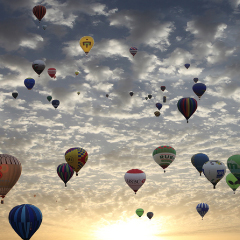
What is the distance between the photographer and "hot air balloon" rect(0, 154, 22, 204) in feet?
158

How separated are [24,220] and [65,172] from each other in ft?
47.1

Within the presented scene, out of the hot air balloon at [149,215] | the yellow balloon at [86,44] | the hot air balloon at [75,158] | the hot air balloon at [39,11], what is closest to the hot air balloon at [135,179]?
the hot air balloon at [75,158]

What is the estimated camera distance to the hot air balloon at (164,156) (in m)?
58.3

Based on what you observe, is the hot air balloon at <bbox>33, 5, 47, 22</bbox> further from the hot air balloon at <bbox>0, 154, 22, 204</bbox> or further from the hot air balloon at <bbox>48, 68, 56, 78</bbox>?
the hot air balloon at <bbox>0, 154, 22, 204</bbox>

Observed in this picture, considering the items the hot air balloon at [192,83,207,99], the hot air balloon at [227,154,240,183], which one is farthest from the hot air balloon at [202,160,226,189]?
the hot air balloon at [192,83,207,99]

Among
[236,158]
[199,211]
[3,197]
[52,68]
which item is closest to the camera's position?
[3,197]

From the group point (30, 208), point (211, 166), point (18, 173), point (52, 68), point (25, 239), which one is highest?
point (52, 68)

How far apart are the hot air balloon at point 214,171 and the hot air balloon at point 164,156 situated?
242 inches

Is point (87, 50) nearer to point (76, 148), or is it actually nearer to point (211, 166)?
point (76, 148)

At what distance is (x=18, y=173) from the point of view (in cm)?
4922

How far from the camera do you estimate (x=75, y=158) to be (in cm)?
5550

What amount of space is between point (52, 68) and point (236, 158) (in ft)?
127

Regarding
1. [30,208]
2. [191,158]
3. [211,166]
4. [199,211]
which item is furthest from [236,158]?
[30,208]

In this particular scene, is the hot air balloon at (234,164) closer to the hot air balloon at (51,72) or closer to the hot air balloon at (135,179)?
the hot air balloon at (135,179)
